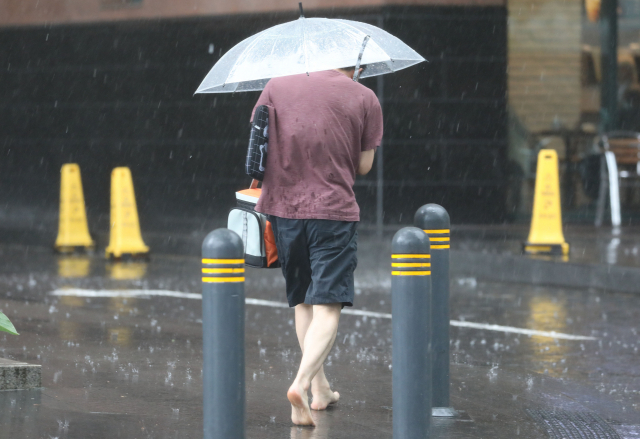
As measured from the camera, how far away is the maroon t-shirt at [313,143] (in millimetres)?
4875

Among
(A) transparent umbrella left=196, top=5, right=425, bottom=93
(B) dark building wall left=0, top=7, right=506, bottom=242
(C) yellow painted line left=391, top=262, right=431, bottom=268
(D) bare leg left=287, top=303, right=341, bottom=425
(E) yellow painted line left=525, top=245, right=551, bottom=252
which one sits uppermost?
(B) dark building wall left=0, top=7, right=506, bottom=242

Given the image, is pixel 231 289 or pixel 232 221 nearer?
pixel 231 289

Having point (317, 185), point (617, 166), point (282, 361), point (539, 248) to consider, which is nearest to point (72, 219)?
point (539, 248)

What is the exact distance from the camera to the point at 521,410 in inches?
213

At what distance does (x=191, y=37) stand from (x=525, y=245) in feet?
21.3

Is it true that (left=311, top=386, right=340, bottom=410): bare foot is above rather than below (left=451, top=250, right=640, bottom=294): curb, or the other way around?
below

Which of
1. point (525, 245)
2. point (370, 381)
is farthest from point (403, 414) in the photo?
point (525, 245)

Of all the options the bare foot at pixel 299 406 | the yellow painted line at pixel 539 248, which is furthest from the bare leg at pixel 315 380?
the yellow painted line at pixel 539 248

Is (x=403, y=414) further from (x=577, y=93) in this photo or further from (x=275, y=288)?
(x=577, y=93)

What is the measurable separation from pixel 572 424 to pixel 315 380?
129 centimetres

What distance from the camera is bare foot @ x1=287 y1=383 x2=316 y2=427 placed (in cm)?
475

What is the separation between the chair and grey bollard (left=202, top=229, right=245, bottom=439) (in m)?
11.3

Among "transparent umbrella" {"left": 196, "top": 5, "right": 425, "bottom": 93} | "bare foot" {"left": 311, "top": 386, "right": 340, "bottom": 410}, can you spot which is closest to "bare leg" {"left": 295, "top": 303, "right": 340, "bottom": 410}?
"bare foot" {"left": 311, "top": 386, "right": 340, "bottom": 410}

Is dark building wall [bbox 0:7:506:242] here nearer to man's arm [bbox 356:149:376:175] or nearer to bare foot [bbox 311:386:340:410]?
bare foot [bbox 311:386:340:410]
